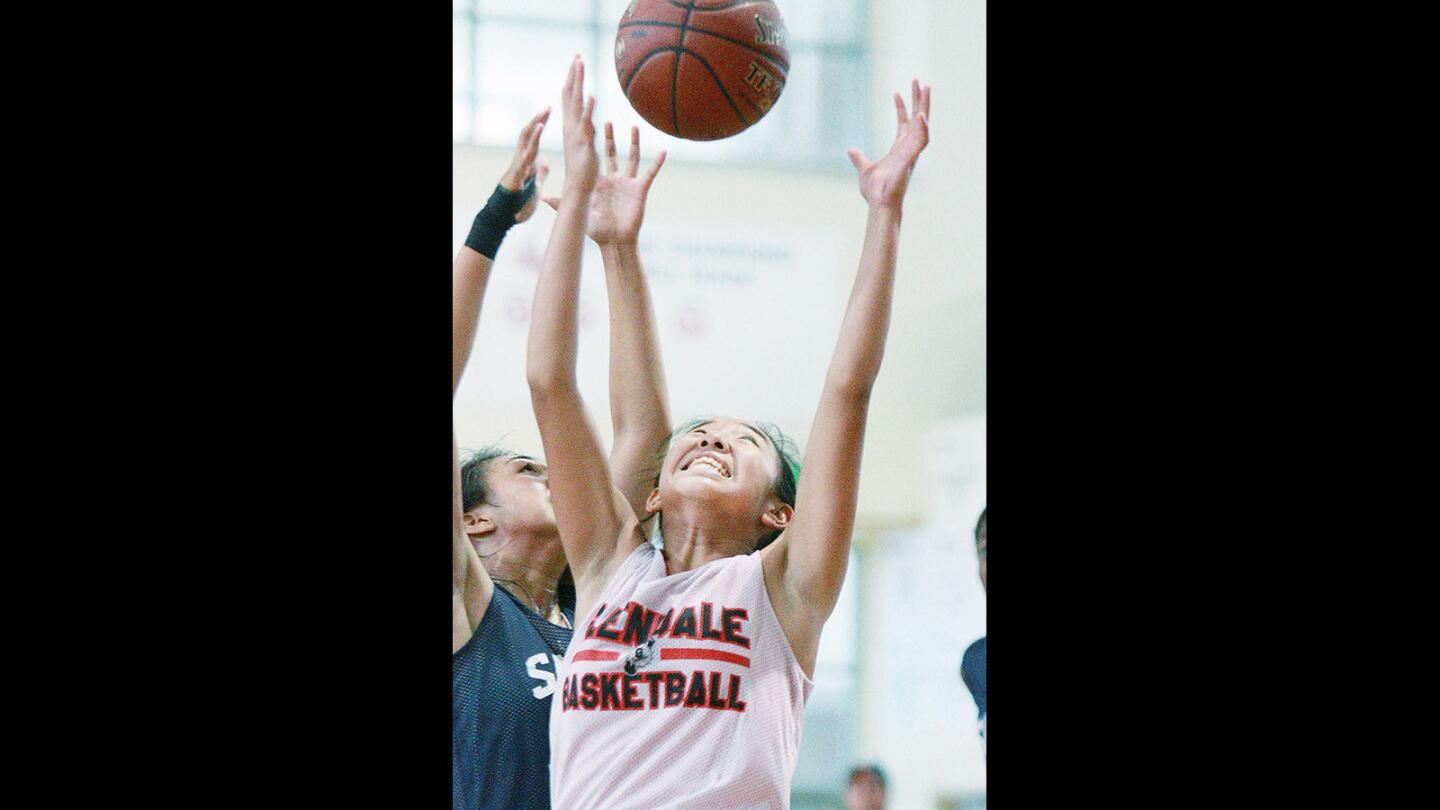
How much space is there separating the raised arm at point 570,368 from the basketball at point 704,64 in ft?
0.56

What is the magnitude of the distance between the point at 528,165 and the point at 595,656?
0.70 meters

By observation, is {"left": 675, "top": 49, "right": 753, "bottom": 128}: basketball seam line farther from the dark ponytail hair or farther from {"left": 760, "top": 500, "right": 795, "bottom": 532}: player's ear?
the dark ponytail hair

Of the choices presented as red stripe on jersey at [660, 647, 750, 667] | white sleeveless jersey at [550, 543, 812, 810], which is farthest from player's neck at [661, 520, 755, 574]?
red stripe on jersey at [660, 647, 750, 667]

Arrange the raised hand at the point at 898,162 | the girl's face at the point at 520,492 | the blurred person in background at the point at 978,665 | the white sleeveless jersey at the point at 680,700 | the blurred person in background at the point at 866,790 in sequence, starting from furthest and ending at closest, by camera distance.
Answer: the blurred person in background at the point at 866,790, the blurred person in background at the point at 978,665, the girl's face at the point at 520,492, the raised hand at the point at 898,162, the white sleeveless jersey at the point at 680,700

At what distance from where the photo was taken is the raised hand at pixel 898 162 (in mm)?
2057

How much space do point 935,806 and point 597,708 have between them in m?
4.32

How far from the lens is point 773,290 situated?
623 centimetres

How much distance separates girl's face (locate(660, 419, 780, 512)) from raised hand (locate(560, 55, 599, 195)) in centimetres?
36

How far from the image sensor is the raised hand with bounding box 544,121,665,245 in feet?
7.51

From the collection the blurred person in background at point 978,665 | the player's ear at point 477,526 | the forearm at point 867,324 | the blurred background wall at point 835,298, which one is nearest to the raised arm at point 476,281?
the player's ear at point 477,526

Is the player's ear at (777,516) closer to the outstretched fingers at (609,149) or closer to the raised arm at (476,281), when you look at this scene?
the raised arm at (476,281)

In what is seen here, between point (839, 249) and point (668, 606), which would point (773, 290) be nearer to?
point (839, 249)

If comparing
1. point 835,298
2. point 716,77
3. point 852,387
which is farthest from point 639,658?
point 835,298

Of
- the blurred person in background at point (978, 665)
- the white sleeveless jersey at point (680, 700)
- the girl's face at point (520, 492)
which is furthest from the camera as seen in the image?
the blurred person in background at point (978, 665)
